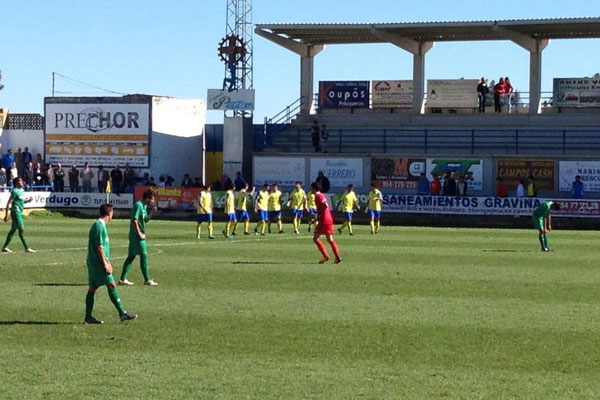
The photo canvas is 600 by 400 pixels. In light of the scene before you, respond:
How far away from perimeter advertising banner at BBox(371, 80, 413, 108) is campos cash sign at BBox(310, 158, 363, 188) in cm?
740

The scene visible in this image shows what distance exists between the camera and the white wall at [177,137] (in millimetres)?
62094

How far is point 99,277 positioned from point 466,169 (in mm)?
38884

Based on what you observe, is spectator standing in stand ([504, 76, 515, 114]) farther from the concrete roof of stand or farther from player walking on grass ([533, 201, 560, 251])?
player walking on grass ([533, 201, 560, 251])

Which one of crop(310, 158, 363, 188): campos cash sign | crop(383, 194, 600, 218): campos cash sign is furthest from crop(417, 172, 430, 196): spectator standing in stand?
crop(310, 158, 363, 188): campos cash sign

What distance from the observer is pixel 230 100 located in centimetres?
6316

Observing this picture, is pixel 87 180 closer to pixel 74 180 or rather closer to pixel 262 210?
pixel 74 180

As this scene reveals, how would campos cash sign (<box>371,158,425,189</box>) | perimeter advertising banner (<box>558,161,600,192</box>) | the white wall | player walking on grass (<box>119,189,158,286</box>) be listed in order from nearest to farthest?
player walking on grass (<box>119,189,158,286</box>) < perimeter advertising banner (<box>558,161,600,192</box>) < campos cash sign (<box>371,158,425,189</box>) < the white wall

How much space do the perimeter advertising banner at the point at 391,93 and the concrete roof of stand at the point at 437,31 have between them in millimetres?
2508

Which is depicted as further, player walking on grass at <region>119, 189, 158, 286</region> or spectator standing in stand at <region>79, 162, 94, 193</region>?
spectator standing in stand at <region>79, 162, 94, 193</region>

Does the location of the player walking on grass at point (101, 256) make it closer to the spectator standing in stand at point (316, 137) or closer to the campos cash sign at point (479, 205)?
the campos cash sign at point (479, 205)

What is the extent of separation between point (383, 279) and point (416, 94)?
37.6 m

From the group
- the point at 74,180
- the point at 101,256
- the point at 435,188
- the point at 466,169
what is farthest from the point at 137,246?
the point at 74,180

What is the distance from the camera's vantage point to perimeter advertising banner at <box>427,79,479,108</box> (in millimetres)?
62156

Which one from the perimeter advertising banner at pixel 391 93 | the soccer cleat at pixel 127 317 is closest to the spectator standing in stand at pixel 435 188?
the perimeter advertising banner at pixel 391 93
